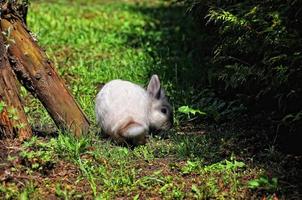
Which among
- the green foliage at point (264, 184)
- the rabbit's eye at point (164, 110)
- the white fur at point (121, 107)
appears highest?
the white fur at point (121, 107)

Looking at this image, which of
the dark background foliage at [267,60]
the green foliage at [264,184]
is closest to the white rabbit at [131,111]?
the dark background foliage at [267,60]

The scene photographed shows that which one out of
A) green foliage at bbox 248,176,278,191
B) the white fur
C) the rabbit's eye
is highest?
the white fur

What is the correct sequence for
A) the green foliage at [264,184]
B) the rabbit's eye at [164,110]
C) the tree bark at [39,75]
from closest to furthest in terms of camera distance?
the green foliage at [264,184]
the tree bark at [39,75]
the rabbit's eye at [164,110]

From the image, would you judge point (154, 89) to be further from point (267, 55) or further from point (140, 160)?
point (267, 55)

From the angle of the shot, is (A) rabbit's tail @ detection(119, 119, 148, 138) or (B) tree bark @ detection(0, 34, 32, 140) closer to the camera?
(B) tree bark @ detection(0, 34, 32, 140)

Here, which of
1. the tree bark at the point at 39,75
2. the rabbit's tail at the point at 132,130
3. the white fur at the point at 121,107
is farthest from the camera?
the white fur at the point at 121,107

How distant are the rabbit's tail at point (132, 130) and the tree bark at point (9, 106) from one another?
98cm

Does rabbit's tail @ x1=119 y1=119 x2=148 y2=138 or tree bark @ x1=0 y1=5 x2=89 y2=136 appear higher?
tree bark @ x1=0 y1=5 x2=89 y2=136

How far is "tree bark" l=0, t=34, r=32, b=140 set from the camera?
622 centimetres

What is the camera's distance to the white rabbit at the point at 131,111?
6.84 metres

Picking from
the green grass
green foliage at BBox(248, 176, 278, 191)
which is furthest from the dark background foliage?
green foliage at BBox(248, 176, 278, 191)

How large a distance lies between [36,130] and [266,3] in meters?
2.79

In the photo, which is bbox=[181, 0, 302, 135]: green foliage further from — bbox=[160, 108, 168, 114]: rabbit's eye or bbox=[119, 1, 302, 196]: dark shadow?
bbox=[160, 108, 168, 114]: rabbit's eye

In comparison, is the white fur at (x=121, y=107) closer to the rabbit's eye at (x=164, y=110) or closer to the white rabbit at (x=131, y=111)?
the white rabbit at (x=131, y=111)
